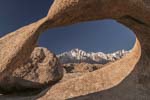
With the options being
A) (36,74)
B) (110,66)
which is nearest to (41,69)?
(36,74)

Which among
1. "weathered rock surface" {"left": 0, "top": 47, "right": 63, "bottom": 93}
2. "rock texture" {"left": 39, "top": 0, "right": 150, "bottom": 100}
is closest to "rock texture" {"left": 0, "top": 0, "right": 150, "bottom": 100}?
"rock texture" {"left": 39, "top": 0, "right": 150, "bottom": 100}

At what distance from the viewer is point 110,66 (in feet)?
42.9

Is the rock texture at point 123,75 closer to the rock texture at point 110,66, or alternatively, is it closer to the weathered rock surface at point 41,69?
the rock texture at point 110,66

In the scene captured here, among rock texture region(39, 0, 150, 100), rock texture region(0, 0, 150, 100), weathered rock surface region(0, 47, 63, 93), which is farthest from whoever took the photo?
weathered rock surface region(0, 47, 63, 93)

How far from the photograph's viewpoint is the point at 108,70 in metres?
Result: 12.9

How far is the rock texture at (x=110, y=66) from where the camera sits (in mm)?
9359

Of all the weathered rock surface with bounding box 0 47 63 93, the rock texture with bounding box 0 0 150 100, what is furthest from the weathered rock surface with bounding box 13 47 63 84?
the rock texture with bounding box 0 0 150 100

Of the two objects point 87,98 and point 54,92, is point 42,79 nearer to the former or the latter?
point 54,92

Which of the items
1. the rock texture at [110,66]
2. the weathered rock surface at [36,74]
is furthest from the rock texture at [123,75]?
the weathered rock surface at [36,74]

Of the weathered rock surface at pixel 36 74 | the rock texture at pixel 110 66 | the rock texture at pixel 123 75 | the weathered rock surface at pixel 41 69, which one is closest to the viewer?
the rock texture at pixel 110 66

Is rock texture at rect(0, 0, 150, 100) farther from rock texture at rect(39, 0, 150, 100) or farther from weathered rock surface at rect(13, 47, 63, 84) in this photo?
weathered rock surface at rect(13, 47, 63, 84)

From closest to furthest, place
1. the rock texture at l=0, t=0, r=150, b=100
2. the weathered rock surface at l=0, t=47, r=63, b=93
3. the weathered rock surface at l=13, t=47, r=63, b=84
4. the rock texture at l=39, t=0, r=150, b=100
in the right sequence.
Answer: the rock texture at l=0, t=0, r=150, b=100 < the rock texture at l=39, t=0, r=150, b=100 < the weathered rock surface at l=0, t=47, r=63, b=93 < the weathered rock surface at l=13, t=47, r=63, b=84

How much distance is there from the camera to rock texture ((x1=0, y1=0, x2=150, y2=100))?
9359 mm

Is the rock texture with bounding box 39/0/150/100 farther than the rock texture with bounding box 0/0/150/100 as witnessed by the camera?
Yes
